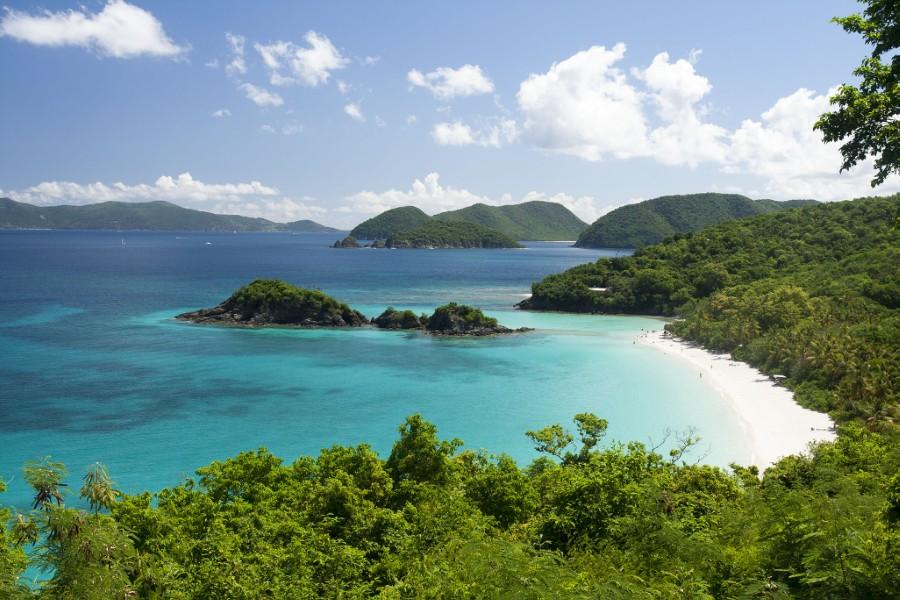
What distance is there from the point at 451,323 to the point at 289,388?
30.6m

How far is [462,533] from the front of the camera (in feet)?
53.3

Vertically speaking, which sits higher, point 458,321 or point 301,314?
point 458,321

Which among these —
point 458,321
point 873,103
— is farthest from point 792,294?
point 873,103

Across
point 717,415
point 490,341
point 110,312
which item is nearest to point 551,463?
point 717,415

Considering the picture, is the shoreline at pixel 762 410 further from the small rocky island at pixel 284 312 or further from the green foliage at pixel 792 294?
the small rocky island at pixel 284 312

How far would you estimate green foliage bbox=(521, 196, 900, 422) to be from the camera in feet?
141

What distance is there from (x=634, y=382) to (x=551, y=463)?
2762cm

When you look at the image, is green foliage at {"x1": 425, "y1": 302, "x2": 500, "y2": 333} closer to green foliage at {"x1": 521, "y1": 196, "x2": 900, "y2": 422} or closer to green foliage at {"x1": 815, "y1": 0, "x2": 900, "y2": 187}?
green foliage at {"x1": 521, "y1": 196, "x2": 900, "y2": 422}

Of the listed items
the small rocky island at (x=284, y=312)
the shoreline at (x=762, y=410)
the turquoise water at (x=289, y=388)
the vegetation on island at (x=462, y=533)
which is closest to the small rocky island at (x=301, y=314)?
the small rocky island at (x=284, y=312)

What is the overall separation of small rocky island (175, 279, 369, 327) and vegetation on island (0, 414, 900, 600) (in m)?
59.9

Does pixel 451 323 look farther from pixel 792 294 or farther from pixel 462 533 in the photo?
pixel 462 533

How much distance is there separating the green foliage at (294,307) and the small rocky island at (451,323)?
18.2 feet

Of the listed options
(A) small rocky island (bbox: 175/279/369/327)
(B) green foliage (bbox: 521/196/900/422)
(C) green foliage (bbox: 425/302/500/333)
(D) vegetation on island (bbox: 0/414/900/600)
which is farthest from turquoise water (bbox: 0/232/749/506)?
(D) vegetation on island (bbox: 0/414/900/600)

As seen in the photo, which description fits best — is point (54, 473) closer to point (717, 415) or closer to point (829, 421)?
point (717, 415)
